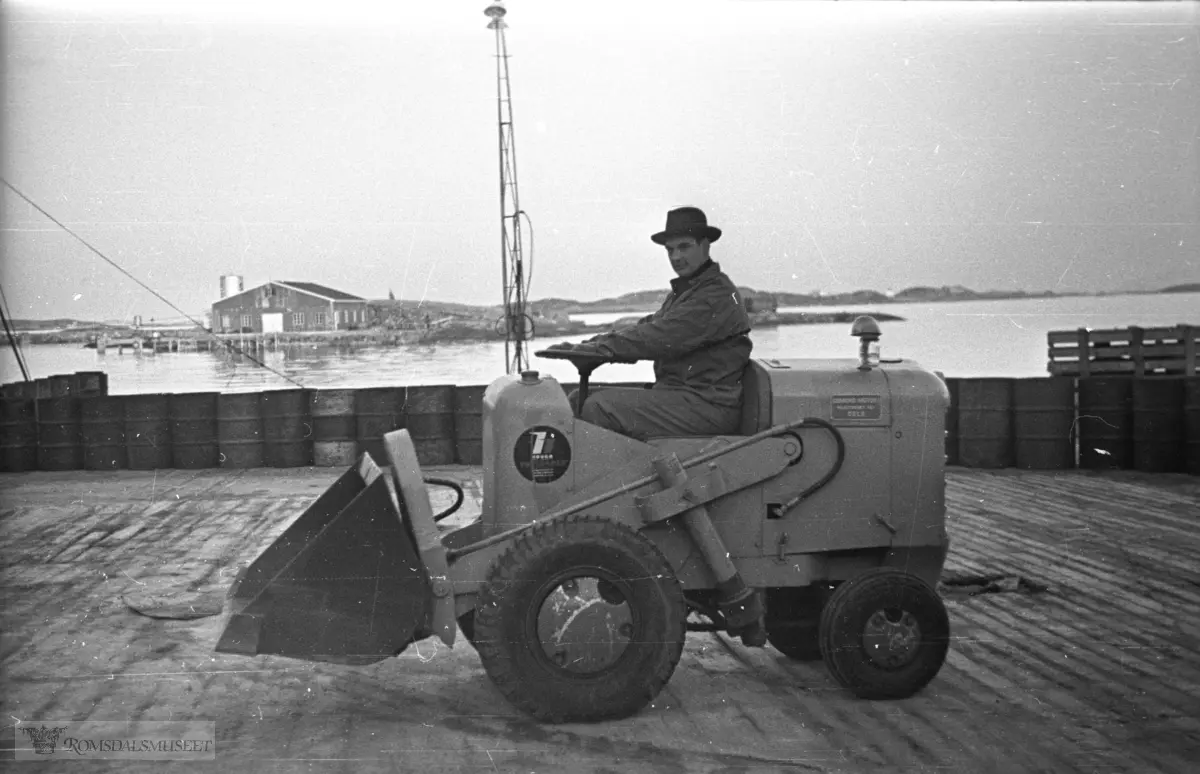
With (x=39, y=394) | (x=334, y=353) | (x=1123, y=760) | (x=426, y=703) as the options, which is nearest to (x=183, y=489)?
(x=334, y=353)

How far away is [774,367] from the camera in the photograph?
192 inches

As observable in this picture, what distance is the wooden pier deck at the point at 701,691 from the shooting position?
4.05 metres

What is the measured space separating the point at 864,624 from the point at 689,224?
1.82 metres

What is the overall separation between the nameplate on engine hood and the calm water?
0.46 metres

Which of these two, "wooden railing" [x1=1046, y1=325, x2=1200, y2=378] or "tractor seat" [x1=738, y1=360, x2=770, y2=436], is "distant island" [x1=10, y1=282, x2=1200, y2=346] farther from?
"wooden railing" [x1=1046, y1=325, x2=1200, y2=378]

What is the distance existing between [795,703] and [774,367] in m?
1.41

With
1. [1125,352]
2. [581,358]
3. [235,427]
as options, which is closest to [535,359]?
[581,358]

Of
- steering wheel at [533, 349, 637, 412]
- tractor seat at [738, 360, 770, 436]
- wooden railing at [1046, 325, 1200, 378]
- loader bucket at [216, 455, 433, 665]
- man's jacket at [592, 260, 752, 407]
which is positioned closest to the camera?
loader bucket at [216, 455, 433, 665]

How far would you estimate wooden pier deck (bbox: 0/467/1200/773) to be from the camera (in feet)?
13.3

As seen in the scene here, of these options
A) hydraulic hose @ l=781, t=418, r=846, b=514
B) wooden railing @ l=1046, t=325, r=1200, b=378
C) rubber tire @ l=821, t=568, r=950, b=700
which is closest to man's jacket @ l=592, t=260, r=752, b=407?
hydraulic hose @ l=781, t=418, r=846, b=514

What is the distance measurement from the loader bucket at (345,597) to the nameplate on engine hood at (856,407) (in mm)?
→ 1847

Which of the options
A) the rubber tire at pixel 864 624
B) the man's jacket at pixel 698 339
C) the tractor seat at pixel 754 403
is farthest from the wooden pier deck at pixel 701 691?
the man's jacket at pixel 698 339

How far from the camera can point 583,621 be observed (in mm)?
4258

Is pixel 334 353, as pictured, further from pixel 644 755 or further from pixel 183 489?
pixel 644 755
